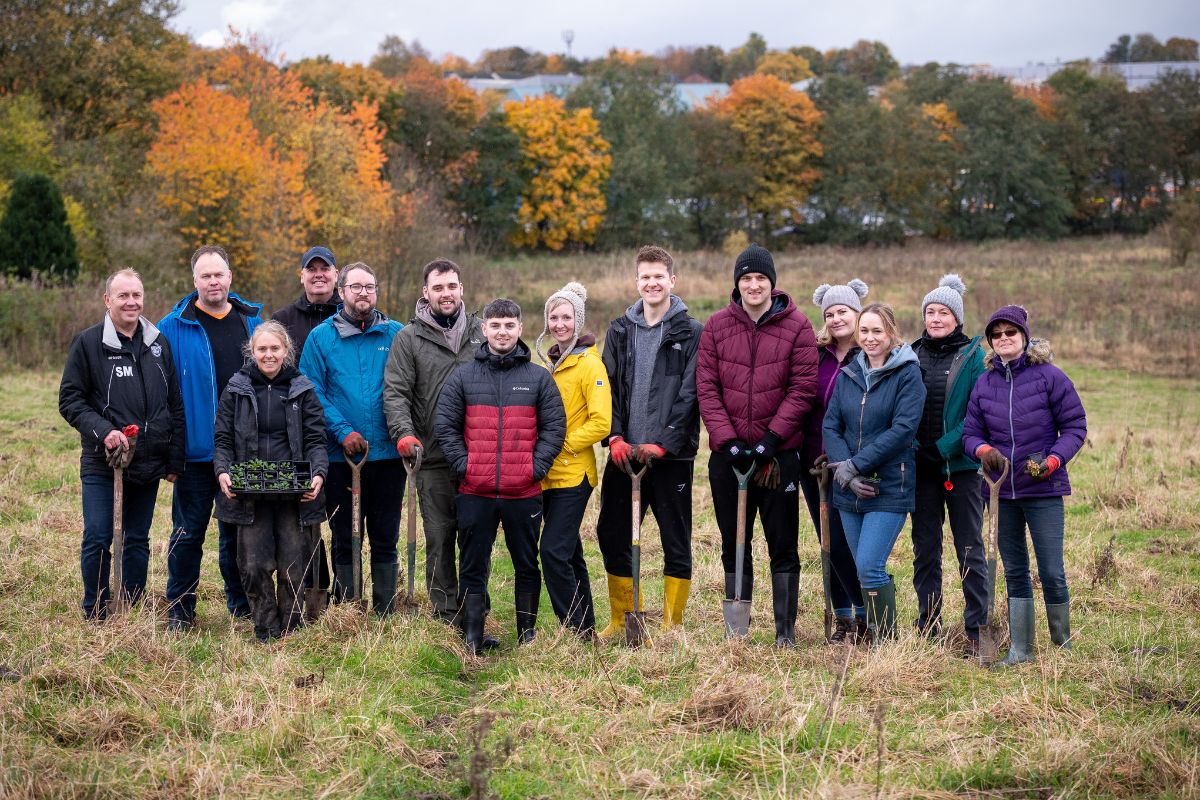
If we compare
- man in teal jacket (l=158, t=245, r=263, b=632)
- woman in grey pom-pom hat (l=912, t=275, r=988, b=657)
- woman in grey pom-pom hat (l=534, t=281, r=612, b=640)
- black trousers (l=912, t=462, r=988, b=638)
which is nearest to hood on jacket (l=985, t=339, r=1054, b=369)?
woman in grey pom-pom hat (l=912, t=275, r=988, b=657)

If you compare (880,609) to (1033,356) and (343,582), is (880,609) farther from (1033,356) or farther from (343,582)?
(343,582)

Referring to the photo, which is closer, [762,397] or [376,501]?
[762,397]

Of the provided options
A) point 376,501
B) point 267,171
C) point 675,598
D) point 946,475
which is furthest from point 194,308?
point 267,171

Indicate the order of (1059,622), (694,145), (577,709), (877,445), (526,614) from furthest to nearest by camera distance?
(694,145), (526,614), (1059,622), (877,445), (577,709)

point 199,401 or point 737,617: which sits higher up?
point 199,401

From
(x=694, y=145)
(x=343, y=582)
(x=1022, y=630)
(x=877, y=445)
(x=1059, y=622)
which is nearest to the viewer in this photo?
(x=877, y=445)

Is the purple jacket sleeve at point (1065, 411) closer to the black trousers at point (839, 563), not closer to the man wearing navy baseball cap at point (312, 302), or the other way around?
the black trousers at point (839, 563)

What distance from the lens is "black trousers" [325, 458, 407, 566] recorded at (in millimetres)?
6918

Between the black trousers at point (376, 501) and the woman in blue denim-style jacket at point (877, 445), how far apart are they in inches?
99.8

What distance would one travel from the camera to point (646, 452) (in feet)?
21.2

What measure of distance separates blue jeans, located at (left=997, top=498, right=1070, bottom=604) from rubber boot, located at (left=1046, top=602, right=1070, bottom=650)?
3cm

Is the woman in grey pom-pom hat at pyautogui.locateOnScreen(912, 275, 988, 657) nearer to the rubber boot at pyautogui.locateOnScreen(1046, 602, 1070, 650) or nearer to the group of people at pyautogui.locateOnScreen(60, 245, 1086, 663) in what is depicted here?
the group of people at pyautogui.locateOnScreen(60, 245, 1086, 663)

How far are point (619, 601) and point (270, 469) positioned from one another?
217 cm

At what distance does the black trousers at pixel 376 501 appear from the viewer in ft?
22.7
